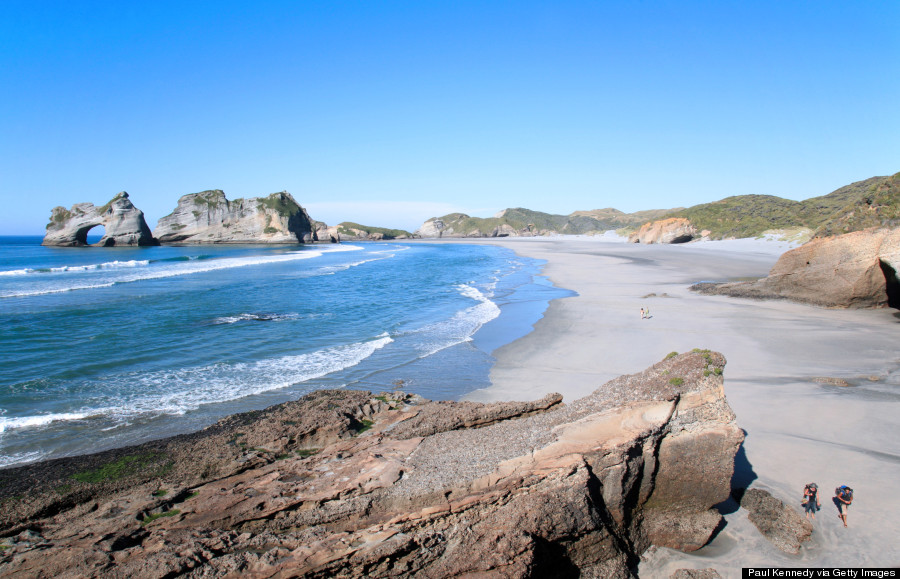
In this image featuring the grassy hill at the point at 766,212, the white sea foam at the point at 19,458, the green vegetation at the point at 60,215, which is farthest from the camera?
the green vegetation at the point at 60,215

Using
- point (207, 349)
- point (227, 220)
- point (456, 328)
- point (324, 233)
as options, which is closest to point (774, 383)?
point (456, 328)

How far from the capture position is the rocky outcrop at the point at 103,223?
260ft

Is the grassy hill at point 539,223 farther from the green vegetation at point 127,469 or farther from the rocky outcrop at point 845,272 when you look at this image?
the green vegetation at point 127,469

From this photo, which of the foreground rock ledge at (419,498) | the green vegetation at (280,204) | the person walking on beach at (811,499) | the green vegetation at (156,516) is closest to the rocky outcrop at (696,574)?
the foreground rock ledge at (419,498)

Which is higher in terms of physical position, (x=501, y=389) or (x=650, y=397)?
(x=650, y=397)

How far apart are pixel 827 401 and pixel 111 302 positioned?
1154 inches

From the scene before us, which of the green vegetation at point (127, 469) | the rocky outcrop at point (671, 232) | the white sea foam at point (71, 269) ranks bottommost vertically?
the green vegetation at point (127, 469)

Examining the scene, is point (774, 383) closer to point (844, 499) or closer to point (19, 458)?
point (844, 499)

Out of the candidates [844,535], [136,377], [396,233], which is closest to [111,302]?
[136,377]

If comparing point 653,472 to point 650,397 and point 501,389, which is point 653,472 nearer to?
point 650,397

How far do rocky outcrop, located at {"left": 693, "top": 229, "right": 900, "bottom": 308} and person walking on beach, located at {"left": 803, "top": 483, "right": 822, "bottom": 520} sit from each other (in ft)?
50.1

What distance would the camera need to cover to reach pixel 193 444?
730 cm

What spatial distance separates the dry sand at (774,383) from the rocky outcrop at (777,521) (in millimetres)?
109

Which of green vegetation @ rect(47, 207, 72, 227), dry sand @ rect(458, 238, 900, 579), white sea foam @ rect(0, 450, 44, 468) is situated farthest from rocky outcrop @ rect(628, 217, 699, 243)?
green vegetation @ rect(47, 207, 72, 227)
